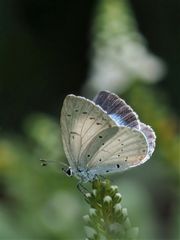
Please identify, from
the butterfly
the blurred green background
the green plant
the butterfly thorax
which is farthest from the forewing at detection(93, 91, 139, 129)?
the blurred green background

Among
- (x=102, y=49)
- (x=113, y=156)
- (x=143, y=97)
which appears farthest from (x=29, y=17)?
(x=113, y=156)

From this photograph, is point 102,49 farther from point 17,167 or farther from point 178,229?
point 178,229

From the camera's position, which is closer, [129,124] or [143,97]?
[129,124]

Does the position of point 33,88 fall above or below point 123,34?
above

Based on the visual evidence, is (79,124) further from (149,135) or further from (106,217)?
(106,217)

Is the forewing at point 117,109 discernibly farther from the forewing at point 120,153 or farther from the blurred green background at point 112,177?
the blurred green background at point 112,177

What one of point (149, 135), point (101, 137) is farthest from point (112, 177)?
point (149, 135)
